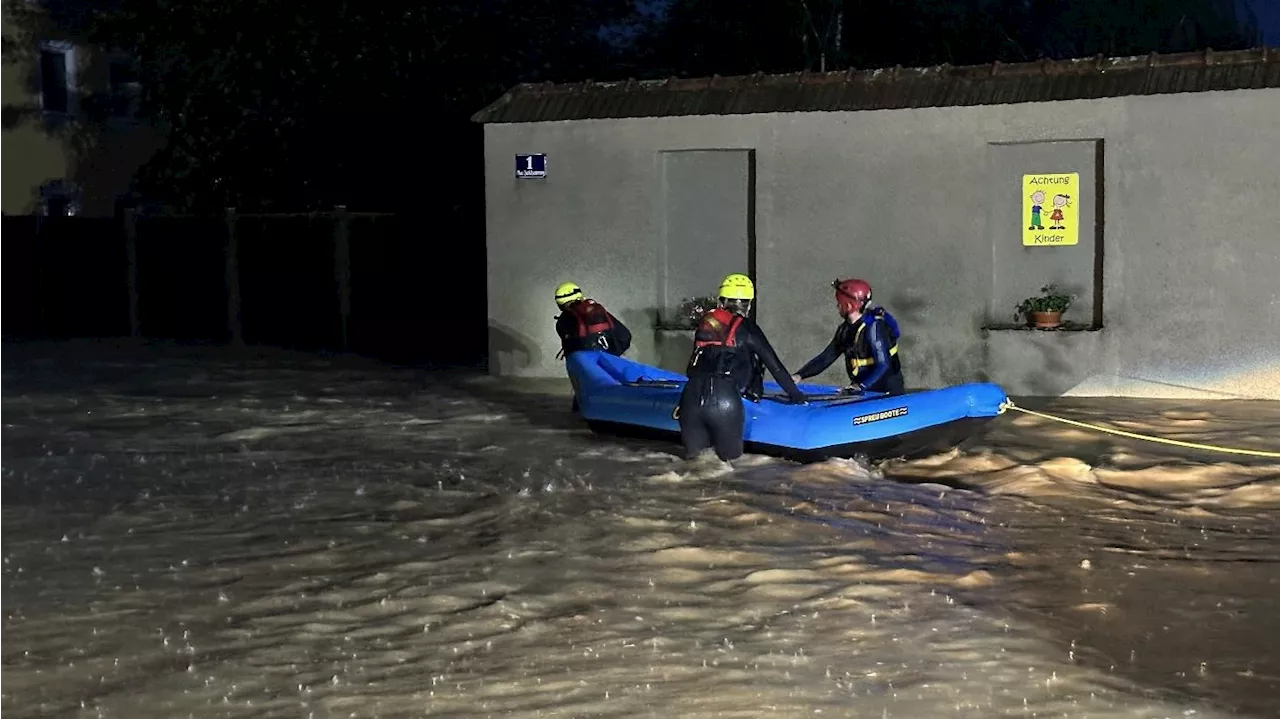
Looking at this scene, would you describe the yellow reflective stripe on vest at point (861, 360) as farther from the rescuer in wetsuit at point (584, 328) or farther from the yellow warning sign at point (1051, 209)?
the yellow warning sign at point (1051, 209)

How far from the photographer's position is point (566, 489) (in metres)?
10.7

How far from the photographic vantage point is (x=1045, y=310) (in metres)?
15.4

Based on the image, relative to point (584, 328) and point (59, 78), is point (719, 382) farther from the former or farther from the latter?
point (59, 78)

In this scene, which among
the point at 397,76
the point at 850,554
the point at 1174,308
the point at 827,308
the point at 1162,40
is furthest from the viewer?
the point at 1162,40

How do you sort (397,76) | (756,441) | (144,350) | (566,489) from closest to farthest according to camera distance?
1. (566,489)
2. (756,441)
3. (144,350)
4. (397,76)

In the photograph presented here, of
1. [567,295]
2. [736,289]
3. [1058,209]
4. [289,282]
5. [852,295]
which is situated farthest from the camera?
[289,282]

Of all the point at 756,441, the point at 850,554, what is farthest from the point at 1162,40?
the point at 850,554

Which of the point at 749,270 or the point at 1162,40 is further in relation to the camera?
the point at 1162,40

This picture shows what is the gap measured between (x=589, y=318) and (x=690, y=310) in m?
3.27

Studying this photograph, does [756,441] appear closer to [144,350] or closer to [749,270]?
[749,270]

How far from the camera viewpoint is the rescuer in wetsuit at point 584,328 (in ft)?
45.5

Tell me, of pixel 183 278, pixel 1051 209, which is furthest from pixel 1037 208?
pixel 183 278

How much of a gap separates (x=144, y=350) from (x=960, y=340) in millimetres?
11130

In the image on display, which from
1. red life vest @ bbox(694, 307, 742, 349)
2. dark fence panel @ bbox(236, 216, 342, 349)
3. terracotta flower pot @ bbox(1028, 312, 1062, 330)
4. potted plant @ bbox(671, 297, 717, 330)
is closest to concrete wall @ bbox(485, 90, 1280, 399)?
terracotta flower pot @ bbox(1028, 312, 1062, 330)
